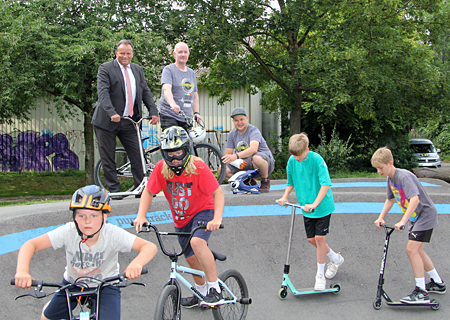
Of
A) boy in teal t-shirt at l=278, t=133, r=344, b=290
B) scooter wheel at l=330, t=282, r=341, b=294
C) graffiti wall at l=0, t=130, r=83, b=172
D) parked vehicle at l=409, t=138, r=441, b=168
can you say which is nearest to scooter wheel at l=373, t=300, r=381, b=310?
scooter wheel at l=330, t=282, r=341, b=294

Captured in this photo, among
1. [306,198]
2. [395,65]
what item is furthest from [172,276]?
[395,65]

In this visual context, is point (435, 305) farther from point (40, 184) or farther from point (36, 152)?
point (36, 152)

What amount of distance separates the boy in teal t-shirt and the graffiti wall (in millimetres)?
15798

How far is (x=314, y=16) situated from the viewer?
48.8 ft

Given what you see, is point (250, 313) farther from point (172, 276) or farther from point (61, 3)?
point (61, 3)

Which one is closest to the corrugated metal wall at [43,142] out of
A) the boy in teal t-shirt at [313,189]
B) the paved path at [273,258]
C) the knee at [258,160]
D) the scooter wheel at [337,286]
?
the knee at [258,160]

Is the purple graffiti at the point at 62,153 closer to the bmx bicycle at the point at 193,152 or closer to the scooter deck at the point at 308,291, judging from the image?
the bmx bicycle at the point at 193,152

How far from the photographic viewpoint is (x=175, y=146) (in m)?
3.16

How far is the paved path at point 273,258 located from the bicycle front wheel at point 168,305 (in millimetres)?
940

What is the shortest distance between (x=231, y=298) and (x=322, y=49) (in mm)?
11984

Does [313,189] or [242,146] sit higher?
[242,146]

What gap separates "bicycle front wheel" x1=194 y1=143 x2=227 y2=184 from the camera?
5890 mm

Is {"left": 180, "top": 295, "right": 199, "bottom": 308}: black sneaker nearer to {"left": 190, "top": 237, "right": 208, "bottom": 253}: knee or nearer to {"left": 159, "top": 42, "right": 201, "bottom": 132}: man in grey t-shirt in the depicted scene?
{"left": 190, "top": 237, "right": 208, "bottom": 253}: knee

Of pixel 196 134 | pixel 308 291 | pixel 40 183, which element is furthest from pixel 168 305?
pixel 40 183
